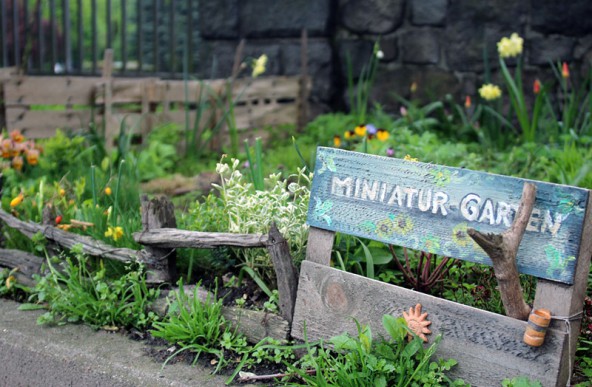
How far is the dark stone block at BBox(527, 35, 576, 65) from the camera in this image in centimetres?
521

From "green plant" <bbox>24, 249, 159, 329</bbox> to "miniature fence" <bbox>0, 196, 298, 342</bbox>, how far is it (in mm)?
59

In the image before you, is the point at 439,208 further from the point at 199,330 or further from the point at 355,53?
the point at 355,53

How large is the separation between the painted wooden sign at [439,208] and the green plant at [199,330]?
18.0 inches

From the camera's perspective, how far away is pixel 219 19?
Result: 21.4 feet

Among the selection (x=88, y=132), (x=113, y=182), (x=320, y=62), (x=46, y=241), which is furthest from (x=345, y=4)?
(x=46, y=241)

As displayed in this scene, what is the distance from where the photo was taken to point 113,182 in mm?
3514

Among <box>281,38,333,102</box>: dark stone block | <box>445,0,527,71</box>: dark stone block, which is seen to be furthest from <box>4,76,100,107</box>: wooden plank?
<box>445,0,527,71</box>: dark stone block

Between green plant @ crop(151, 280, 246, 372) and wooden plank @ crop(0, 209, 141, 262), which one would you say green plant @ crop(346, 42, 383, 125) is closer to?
wooden plank @ crop(0, 209, 141, 262)

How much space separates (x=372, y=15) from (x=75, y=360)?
4.21 metres

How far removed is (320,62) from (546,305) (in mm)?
4556

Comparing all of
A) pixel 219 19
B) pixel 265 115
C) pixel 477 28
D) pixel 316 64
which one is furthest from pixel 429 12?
pixel 219 19

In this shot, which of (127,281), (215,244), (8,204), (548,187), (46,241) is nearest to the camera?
(548,187)

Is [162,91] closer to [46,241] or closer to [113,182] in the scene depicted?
[113,182]

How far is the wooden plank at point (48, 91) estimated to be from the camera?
463 cm
